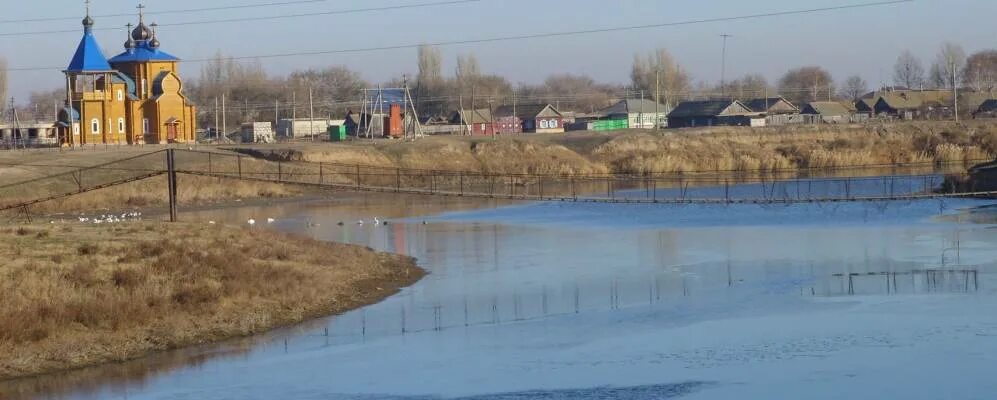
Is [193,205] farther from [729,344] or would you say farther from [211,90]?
[211,90]

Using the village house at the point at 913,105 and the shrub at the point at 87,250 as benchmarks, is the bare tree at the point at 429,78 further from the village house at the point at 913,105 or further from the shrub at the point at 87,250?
the shrub at the point at 87,250

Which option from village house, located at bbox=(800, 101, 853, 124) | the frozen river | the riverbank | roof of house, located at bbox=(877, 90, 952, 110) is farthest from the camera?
roof of house, located at bbox=(877, 90, 952, 110)

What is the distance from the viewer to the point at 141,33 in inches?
3258

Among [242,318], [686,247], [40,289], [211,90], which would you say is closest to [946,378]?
[242,318]

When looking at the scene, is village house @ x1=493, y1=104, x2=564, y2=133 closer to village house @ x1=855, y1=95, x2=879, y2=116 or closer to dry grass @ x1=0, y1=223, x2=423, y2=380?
village house @ x1=855, y1=95, x2=879, y2=116

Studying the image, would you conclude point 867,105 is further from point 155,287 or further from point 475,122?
point 155,287

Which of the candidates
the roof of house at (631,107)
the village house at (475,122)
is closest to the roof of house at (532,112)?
the village house at (475,122)

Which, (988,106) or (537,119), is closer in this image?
(537,119)

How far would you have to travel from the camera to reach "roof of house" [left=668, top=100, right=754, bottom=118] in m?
107

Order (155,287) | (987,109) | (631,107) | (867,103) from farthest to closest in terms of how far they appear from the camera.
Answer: (867,103) < (987,109) < (631,107) < (155,287)

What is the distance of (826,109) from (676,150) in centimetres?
3854

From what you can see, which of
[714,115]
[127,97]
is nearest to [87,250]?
[127,97]

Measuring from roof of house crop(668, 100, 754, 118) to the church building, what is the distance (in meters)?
44.0

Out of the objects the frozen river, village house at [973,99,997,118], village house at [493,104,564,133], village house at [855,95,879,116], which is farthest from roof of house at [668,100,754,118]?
the frozen river
